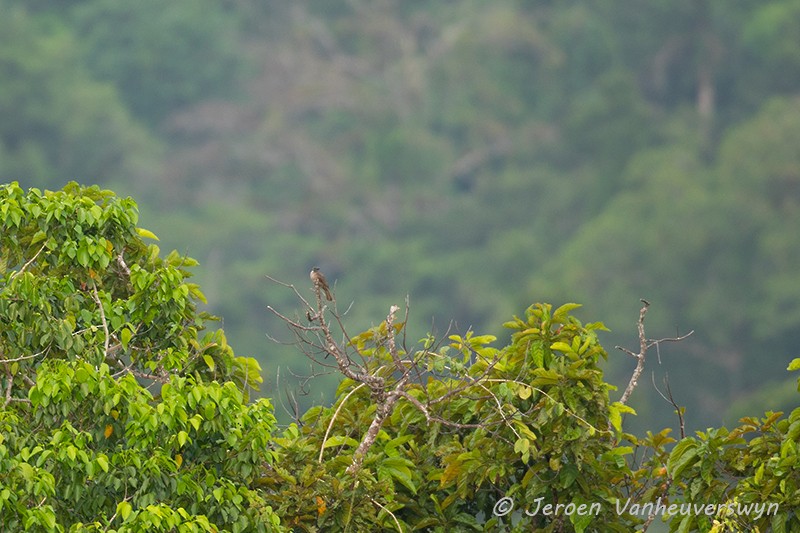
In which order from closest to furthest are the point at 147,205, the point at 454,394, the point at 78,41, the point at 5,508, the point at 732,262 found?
1. the point at 5,508
2. the point at 454,394
3. the point at 732,262
4. the point at 147,205
5. the point at 78,41

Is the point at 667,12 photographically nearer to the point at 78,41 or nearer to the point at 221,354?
the point at 78,41

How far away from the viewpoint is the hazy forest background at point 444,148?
3016 cm

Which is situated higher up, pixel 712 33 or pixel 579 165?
pixel 712 33

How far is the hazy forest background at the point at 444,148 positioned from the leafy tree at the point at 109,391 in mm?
22093

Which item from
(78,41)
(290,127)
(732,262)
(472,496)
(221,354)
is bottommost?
(472,496)

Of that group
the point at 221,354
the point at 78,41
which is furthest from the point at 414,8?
the point at 221,354

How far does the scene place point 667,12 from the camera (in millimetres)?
35188

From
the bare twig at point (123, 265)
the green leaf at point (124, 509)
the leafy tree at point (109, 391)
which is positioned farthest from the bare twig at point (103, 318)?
the green leaf at point (124, 509)

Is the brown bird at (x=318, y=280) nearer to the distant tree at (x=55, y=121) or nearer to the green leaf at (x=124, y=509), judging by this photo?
the green leaf at (x=124, y=509)

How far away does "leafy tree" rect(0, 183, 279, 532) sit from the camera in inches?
213

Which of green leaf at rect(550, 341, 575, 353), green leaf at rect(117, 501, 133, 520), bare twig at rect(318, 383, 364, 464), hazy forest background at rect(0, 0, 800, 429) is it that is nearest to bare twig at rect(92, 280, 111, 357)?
green leaf at rect(117, 501, 133, 520)

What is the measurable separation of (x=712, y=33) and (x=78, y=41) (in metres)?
13.2

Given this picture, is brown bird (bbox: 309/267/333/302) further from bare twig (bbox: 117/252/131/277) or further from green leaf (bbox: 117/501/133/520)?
green leaf (bbox: 117/501/133/520)

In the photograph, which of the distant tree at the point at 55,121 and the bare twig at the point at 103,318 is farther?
the distant tree at the point at 55,121
